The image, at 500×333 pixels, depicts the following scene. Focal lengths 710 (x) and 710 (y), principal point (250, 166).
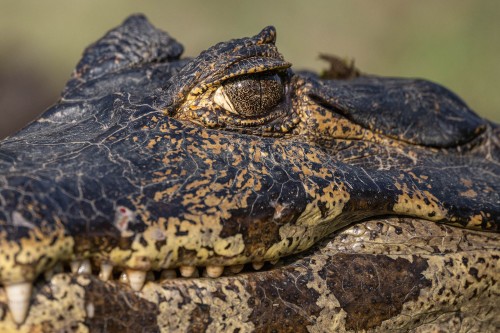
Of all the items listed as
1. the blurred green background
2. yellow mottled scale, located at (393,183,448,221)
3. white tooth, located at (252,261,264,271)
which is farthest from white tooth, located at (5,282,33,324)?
the blurred green background

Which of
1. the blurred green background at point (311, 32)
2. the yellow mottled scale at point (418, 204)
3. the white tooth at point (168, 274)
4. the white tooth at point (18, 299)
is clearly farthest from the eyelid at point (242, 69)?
the blurred green background at point (311, 32)

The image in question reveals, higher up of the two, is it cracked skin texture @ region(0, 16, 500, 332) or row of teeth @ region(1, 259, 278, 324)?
cracked skin texture @ region(0, 16, 500, 332)

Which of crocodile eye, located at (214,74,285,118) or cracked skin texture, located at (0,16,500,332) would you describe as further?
crocodile eye, located at (214,74,285,118)

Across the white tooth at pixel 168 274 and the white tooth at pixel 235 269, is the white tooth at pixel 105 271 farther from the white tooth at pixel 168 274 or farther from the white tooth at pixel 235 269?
the white tooth at pixel 235 269

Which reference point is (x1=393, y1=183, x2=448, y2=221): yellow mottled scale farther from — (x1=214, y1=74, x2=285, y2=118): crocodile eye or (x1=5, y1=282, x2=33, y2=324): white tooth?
(x1=5, y1=282, x2=33, y2=324): white tooth

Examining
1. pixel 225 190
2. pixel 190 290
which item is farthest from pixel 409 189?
pixel 190 290

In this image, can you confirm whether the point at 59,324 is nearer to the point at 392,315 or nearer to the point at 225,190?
the point at 225,190

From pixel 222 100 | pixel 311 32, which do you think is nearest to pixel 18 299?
pixel 222 100
